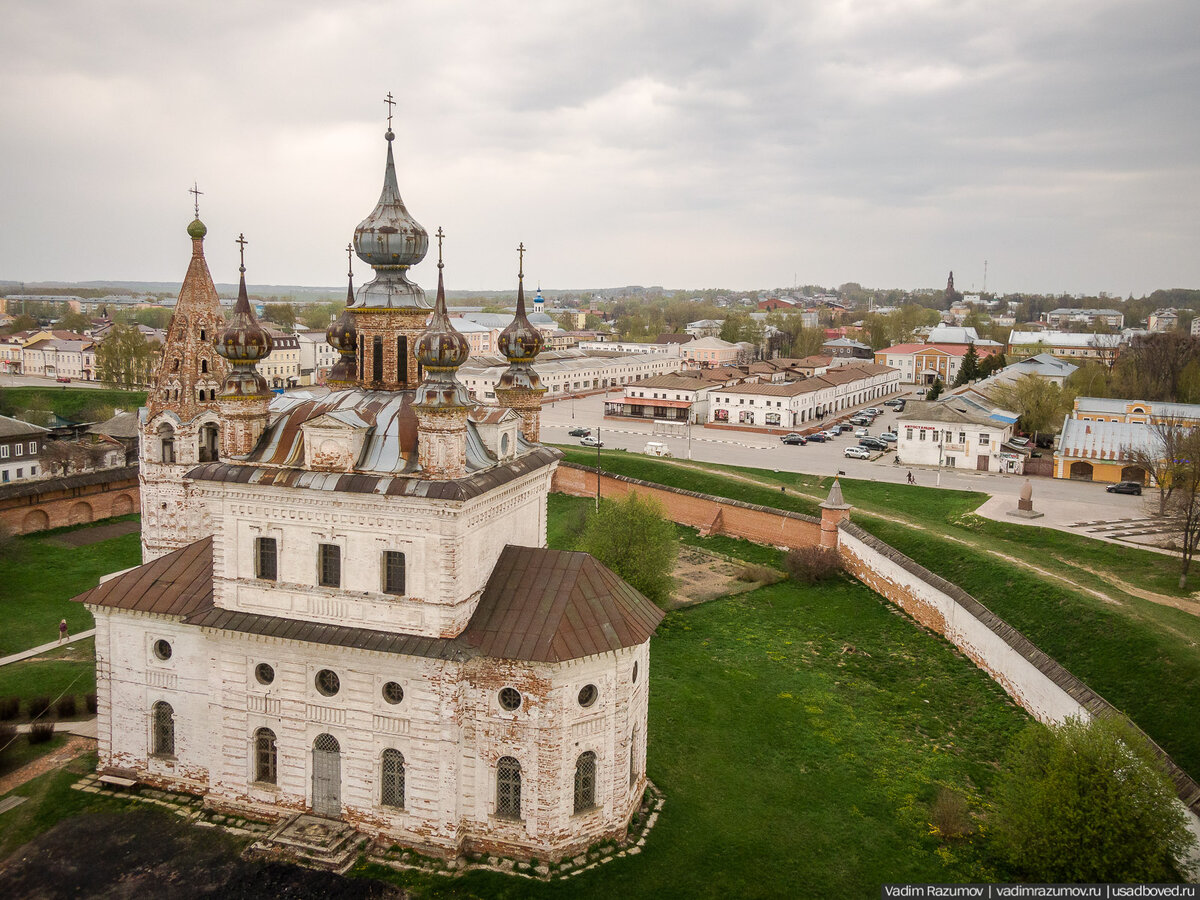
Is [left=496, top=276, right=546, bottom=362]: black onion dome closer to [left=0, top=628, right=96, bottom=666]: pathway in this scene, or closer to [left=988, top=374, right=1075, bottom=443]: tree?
[left=0, top=628, right=96, bottom=666]: pathway

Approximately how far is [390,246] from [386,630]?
25.4ft

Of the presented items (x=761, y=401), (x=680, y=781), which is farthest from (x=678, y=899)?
(x=761, y=401)

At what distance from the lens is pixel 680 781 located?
60.7 feet

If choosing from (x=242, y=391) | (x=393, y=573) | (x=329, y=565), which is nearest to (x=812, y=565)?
(x=393, y=573)

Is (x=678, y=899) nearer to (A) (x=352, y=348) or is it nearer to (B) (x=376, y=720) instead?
(B) (x=376, y=720)

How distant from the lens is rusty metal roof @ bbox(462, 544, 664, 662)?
15.5 meters

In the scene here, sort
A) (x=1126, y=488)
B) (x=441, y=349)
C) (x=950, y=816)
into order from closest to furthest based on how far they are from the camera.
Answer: (x=441, y=349) < (x=950, y=816) < (x=1126, y=488)

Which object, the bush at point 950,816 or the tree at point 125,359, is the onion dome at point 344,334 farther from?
the tree at point 125,359

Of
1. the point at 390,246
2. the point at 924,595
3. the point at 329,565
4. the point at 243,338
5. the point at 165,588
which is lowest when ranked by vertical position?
the point at 924,595

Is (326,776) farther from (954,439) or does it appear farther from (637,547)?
(954,439)

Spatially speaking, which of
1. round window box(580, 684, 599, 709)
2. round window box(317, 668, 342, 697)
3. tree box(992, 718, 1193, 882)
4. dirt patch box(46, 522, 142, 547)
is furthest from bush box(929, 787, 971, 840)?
dirt patch box(46, 522, 142, 547)

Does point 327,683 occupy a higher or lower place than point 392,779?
higher

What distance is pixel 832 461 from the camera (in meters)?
51.0

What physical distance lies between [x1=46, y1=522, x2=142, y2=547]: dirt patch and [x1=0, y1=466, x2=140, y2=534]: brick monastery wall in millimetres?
975
